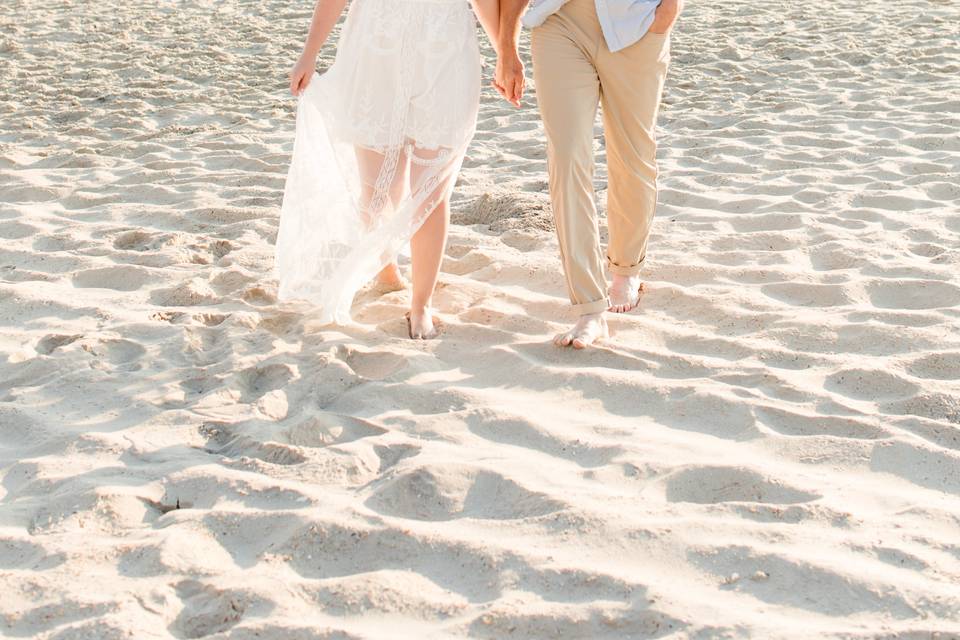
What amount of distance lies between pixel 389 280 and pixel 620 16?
4.45 ft

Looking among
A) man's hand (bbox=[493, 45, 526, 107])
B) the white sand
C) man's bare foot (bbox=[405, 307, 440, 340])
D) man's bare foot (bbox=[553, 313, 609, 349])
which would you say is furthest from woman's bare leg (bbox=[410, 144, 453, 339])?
man's bare foot (bbox=[553, 313, 609, 349])

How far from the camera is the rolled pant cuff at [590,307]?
3.47 m

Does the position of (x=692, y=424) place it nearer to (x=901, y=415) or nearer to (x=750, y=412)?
(x=750, y=412)

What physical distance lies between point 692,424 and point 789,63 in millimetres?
5359

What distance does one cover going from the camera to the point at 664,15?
3.33 meters

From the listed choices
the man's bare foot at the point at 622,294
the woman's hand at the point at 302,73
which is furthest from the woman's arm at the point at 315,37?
the man's bare foot at the point at 622,294

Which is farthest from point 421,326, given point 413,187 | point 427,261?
point 413,187

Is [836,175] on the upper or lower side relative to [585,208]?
lower

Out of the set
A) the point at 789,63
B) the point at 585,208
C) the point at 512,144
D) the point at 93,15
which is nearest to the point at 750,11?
the point at 789,63

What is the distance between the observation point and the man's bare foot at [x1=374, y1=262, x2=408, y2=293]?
411 cm

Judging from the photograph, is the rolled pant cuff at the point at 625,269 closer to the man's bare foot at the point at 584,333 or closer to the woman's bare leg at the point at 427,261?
the man's bare foot at the point at 584,333

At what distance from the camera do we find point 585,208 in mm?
3396

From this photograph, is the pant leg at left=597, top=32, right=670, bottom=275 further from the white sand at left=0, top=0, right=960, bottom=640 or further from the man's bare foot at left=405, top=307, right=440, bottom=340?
the man's bare foot at left=405, top=307, right=440, bottom=340

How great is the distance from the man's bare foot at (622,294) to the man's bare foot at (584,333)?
0.31 meters
